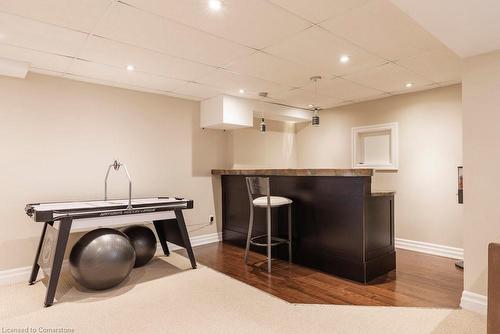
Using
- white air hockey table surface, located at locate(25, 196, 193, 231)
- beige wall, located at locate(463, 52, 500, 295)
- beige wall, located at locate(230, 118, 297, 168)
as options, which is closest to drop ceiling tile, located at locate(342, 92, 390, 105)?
beige wall, located at locate(230, 118, 297, 168)

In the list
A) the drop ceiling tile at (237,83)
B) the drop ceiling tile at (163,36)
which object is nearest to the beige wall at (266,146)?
the drop ceiling tile at (237,83)

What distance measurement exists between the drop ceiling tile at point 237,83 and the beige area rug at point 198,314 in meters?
2.33

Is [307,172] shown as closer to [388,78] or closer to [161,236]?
[388,78]

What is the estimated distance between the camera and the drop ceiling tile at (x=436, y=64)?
2.93 meters

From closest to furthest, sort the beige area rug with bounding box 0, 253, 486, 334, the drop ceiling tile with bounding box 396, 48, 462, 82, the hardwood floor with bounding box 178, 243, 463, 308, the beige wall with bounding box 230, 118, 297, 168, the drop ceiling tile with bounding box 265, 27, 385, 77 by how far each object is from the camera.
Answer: the beige area rug with bounding box 0, 253, 486, 334, the drop ceiling tile with bounding box 265, 27, 385, 77, the hardwood floor with bounding box 178, 243, 463, 308, the drop ceiling tile with bounding box 396, 48, 462, 82, the beige wall with bounding box 230, 118, 297, 168

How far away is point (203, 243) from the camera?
477 cm

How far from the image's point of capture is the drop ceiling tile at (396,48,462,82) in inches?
115

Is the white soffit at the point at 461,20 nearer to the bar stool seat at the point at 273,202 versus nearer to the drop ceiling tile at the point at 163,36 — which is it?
the drop ceiling tile at the point at 163,36

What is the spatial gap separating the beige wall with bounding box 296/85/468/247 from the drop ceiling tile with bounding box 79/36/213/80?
2990mm

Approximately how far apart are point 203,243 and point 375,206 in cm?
269

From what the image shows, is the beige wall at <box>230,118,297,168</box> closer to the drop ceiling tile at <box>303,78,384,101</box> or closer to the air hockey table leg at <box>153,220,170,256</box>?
the drop ceiling tile at <box>303,78,384,101</box>

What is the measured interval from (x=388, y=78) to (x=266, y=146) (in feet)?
8.22

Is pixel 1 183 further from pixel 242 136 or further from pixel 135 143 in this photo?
pixel 242 136

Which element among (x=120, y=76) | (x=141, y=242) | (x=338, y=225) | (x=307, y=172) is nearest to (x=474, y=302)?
(x=338, y=225)
